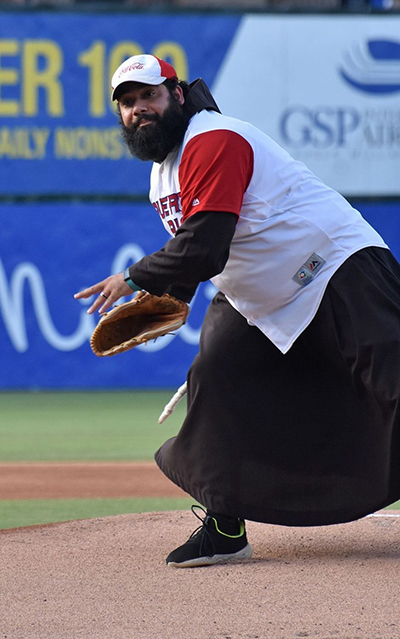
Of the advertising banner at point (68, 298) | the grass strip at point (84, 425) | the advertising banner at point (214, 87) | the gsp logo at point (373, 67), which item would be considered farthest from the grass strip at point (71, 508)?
the gsp logo at point (373, 67)

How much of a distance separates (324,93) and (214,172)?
9807mm

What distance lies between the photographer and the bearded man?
3.86 metres

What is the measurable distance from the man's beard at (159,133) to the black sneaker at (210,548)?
147 cm

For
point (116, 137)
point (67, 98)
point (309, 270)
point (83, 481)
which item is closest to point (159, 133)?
point (309, 270)

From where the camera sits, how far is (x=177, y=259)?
3791mm

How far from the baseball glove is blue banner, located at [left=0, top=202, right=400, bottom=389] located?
806cm

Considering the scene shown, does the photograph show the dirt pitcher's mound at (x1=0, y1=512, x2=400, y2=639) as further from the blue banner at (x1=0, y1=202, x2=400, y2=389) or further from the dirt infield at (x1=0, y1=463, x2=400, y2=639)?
the blue banner at (x1=0, y1=202, x2=400, y2=389)

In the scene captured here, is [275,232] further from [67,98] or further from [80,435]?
[67,98]

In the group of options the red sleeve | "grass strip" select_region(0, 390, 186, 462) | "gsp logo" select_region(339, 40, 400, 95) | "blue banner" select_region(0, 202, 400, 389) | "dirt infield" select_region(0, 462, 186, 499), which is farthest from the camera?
"gsp logo" select_region(339, 40, 400, 95)

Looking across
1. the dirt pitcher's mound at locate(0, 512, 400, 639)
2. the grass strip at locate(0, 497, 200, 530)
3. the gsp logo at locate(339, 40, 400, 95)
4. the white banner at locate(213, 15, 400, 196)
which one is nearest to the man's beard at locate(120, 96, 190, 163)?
the dirt pitcher's mound at locate(0, 512, 400, 639)

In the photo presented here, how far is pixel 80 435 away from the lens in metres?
8.88

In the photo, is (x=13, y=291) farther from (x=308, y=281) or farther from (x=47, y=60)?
(x=308, y=281)

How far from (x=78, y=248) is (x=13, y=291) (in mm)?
930

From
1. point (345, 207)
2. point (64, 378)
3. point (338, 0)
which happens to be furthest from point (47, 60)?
point (345, 207)
